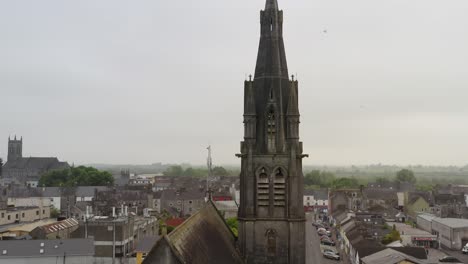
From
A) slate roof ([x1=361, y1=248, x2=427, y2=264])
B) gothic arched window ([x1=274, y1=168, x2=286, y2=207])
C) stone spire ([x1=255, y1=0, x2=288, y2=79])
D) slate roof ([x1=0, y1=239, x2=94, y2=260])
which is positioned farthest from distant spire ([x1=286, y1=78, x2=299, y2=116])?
slate roof ([x1=0, y1=239, x2=94, y2=260])

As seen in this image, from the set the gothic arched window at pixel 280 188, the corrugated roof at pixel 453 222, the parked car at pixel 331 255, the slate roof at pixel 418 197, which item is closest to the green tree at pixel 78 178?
the slate roof at pixel 418 197

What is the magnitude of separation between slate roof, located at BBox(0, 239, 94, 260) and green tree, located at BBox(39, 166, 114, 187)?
318ft

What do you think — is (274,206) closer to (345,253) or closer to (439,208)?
(345,253)

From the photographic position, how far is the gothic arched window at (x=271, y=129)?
24.5m

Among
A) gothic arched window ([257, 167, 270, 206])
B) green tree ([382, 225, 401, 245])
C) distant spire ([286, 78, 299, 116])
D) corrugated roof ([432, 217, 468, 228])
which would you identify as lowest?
green tree ([382, 225, 401, 245])

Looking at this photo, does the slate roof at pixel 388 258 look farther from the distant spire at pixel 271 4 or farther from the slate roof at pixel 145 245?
the distant spire at pixel 271 4

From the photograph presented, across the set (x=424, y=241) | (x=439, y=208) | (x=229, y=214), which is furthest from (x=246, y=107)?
(x=439, y=208)

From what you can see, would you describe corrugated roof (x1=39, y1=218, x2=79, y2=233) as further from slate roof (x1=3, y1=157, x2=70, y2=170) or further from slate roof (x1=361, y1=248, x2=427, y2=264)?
slate roof (x1=3, y1=157, x2=70, y2=170)

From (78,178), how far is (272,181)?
13254cm

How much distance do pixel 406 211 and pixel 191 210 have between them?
52.5 m

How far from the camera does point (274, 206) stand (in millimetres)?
24406

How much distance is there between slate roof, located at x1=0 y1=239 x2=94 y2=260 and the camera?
4675 cm

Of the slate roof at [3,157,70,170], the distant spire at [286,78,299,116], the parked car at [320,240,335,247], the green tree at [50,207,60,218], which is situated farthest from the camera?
the slate roof at [3,157,70,170]

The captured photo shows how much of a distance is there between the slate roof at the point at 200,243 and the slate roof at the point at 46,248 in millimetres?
26783
